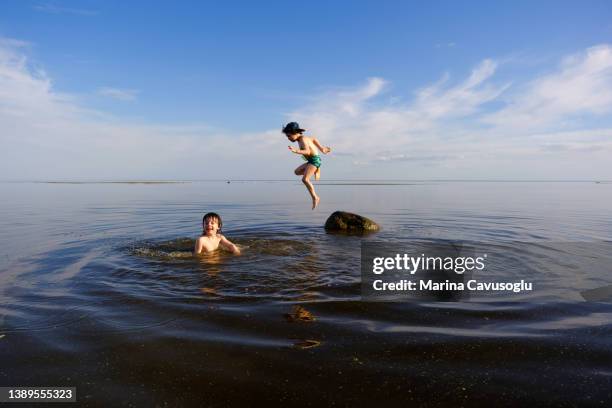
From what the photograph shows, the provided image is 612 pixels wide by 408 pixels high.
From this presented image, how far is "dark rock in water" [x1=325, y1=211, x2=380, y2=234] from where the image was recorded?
587 inches

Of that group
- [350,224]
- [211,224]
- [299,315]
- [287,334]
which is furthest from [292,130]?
[287,334]

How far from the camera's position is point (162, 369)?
4020mm

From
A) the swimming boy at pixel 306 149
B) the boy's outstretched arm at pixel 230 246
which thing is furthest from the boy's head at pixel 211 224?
the swimming boy at pixel 306 149

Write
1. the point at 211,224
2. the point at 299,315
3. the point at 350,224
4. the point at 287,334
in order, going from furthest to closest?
the point at 350,224
the point at 211,224
the point at 299,315
the point at 287,334

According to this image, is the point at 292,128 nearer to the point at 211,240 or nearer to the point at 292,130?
the point at 292,130

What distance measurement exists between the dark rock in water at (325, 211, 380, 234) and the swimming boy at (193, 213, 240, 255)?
5.55 m

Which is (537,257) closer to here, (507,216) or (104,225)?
(507,216)

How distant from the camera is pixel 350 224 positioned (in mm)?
15141

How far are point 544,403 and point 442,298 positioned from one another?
318cm

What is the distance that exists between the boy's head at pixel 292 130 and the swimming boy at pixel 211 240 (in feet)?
10.5

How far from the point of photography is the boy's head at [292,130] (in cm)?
1073

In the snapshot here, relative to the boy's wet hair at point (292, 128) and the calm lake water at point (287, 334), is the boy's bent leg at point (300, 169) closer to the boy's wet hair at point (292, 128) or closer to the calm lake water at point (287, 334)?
the boy's wet hair at point (292, 128)

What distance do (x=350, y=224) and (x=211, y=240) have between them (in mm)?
6448

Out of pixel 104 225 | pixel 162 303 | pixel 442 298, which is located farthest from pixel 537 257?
pixel 104 225
